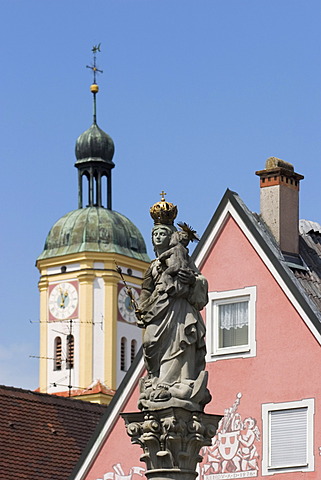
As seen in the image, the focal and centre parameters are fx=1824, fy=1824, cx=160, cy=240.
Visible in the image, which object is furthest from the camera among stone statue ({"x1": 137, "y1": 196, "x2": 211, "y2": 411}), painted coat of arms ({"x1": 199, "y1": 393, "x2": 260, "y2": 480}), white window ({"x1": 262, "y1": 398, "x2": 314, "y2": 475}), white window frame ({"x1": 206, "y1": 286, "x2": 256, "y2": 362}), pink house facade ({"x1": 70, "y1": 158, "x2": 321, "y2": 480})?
white window frame ({"x1": 206, "y1": 286, "x2": 256, "y2": 362})

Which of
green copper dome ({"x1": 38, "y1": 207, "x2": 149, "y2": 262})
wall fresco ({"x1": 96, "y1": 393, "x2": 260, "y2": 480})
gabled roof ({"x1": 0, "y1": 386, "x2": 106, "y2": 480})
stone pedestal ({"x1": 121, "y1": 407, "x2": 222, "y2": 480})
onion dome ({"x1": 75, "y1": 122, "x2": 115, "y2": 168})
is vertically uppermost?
onion dome ({"x1": 75, "y1": 122, "x2": 115, "y2": 168})

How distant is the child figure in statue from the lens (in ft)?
55.0

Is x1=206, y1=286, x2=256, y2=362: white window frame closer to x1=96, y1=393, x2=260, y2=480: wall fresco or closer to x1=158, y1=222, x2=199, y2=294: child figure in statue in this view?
x1=96, y1=393, x2=260, y2=480: wall fresco

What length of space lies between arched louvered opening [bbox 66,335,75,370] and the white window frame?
7640 centimetres

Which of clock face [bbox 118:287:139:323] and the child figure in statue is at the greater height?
clock face [bbox 118:287:139:323]

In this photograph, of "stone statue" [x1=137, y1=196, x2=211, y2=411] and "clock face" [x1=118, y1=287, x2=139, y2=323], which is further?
"clock face" [x1=118, y1=287, x2=139, y2=323]

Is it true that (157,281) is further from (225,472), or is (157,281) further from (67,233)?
(67,233)

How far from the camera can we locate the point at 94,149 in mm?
113000

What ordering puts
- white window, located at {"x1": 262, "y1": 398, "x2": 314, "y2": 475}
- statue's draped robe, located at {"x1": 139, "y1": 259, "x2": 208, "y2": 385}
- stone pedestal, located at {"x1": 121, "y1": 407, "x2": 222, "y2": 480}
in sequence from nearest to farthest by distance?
1. stone pedestal, located at {"x1": 121, "y1": 407, "x2": 222, "y2": 480}
2. statue's draped robe, located at {"x1": 139, "y1": 259, "x2": 208, "y2": 385}
3. white window, located at {"x1": 262, "y1": 398, "x2": 314, "y2": 475}

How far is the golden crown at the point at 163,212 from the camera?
1702 centimetres

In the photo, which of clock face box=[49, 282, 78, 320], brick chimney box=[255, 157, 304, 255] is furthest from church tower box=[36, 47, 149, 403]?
brick chimney box=[255, 157, 304, 255]

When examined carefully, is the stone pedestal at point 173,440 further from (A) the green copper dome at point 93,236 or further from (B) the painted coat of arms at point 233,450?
(A) the green copper dome at point 93,236

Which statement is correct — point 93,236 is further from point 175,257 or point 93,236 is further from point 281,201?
point 175,257

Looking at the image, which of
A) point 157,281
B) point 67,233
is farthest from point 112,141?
point 157,281
